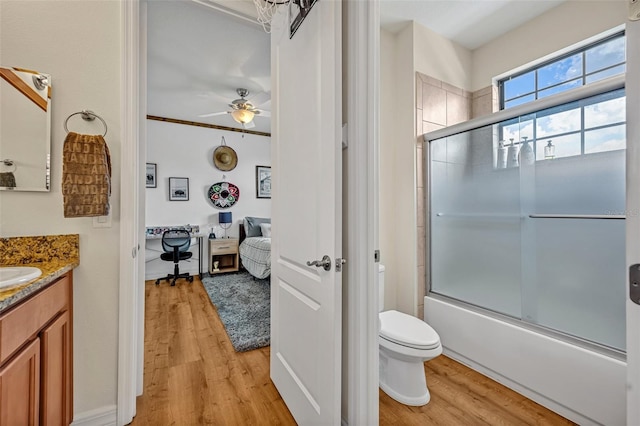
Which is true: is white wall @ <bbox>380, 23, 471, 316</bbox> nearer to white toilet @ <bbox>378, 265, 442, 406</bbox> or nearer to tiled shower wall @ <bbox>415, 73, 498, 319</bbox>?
tiled shower wall @ <bbox>415, 73, 498, 319</bbox>

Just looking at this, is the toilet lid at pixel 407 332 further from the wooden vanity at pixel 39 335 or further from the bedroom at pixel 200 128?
the bedroom at pixel 200 128

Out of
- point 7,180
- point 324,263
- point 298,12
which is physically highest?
point 298,12

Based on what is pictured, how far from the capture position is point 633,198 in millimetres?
622

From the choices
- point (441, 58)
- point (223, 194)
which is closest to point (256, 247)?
point (223, 194)

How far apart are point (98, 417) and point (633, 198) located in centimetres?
224

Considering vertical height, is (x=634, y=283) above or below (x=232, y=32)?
below

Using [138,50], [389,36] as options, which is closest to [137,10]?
[138,50]

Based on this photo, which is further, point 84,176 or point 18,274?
point 84,176

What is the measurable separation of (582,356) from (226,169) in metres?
4.99

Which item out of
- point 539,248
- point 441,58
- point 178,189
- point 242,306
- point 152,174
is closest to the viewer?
point 539,248

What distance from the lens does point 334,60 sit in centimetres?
108

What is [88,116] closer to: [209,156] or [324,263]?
[324,263]

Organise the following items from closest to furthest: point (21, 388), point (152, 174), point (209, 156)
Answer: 1. point (21, 388)
2. point (152, 174)
3. point (209, 156)

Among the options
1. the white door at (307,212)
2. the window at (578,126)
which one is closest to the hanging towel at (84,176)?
the white door at (307,212)
